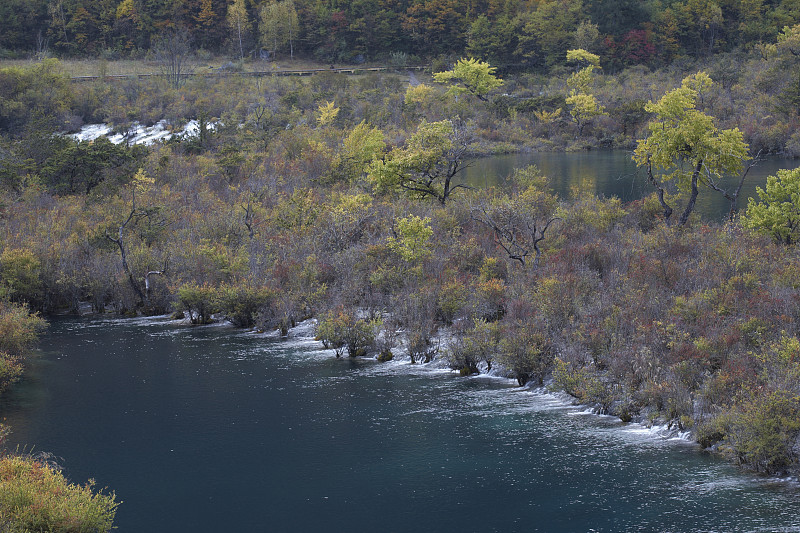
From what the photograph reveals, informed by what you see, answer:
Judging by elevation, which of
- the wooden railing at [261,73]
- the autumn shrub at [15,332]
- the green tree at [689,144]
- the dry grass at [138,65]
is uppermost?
the dry grass at [138,65]

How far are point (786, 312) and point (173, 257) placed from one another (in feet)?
76.7

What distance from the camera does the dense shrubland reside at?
65.8 feet

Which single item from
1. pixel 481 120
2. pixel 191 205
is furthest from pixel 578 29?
pixel 191 205

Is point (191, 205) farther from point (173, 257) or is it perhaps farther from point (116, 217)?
point (173, 257)

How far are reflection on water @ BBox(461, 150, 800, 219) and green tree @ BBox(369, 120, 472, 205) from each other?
10355 millimetres

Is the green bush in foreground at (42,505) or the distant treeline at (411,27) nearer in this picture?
the green bush in foreground at (42,505)

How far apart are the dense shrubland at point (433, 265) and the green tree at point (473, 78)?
4191 cm

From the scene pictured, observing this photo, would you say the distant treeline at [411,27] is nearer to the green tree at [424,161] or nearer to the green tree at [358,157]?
the green tree at [358,157]

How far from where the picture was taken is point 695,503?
15344mm

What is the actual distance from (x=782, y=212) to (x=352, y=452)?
1859cm

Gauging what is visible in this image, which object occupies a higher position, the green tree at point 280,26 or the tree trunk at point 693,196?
the green tree at point 280,26

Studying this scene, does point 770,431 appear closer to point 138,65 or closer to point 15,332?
point 15,332

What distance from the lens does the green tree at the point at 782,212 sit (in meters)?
27.7

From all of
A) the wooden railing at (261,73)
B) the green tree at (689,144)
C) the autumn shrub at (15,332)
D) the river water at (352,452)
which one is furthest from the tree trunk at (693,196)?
the wooden railing at (261,73)
